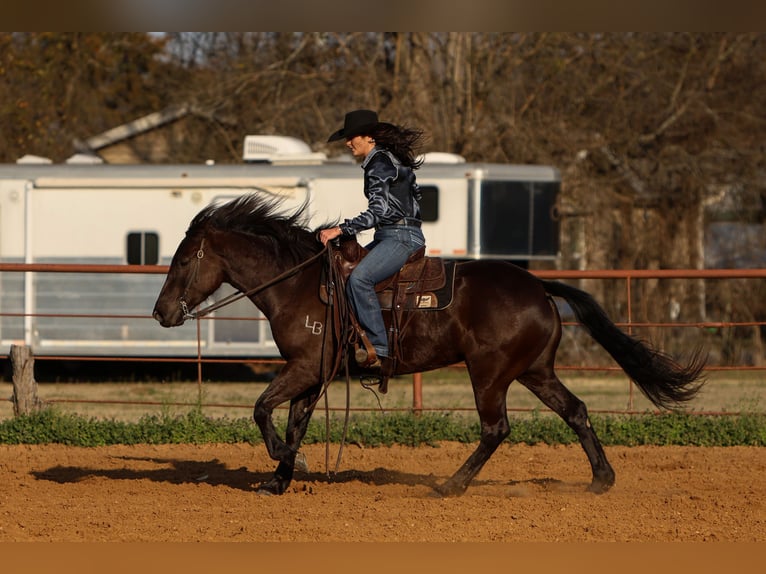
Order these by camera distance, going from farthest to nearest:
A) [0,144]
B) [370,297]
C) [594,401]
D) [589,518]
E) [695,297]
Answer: [0,144], [695,297], [594,401], [370,297], [589,518]

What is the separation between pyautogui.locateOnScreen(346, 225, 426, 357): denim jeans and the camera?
709 cm

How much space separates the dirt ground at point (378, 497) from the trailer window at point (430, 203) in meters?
5.74

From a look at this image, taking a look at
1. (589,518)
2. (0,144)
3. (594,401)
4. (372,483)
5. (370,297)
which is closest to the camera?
(589,518)

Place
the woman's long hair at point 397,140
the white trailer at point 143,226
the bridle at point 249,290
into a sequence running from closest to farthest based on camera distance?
the woman's long hair at point 397,140, the bridle at point 249,290, the white trailer at point 143,226

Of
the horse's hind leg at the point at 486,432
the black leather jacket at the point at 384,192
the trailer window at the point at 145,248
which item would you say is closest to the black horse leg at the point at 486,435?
the horse's hind leg at the point at 486,432

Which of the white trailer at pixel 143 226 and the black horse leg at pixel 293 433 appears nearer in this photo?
the black horse leg at pixel 293 433

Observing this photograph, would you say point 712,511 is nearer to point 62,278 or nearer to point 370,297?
point 370,297

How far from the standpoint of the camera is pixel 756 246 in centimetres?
2006

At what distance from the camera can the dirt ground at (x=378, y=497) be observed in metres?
6.00

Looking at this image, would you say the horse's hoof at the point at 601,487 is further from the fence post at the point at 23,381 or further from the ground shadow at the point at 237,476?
the fence post at the point at 23,381

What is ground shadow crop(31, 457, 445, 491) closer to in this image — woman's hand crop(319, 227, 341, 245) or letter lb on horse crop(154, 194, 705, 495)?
letter lb on horse crop(154, 194, 705, 495)

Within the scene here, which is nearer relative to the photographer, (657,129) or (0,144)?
(657,129)

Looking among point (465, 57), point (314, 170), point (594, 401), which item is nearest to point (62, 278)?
point (314, 170)

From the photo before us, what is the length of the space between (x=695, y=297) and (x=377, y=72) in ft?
23.0
